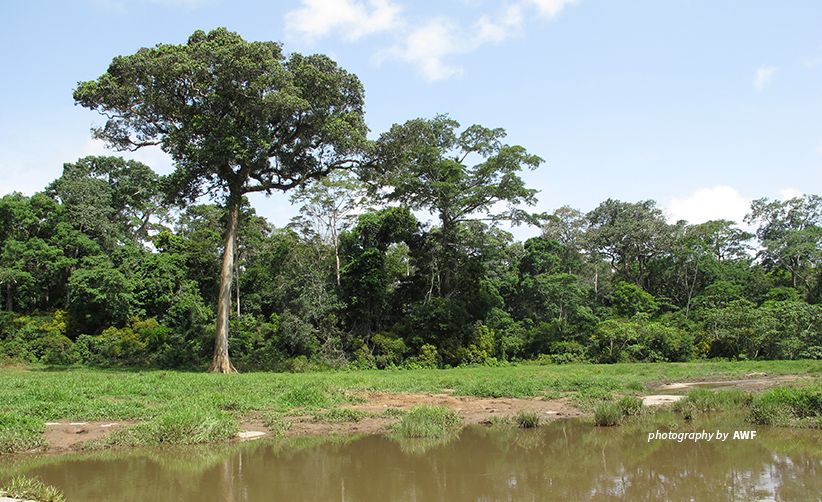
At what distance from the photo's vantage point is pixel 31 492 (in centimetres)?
551

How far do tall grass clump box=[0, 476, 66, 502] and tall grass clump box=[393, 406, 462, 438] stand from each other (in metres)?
5.32

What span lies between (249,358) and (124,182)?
20.6 m

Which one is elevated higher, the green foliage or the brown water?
the green foliage

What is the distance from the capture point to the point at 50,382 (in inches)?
540

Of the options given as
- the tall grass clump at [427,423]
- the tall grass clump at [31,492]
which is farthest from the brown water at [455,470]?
the tall grass clump at [427,423]

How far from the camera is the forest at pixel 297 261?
20953mm

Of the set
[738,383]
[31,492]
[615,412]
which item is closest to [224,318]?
[31,492]

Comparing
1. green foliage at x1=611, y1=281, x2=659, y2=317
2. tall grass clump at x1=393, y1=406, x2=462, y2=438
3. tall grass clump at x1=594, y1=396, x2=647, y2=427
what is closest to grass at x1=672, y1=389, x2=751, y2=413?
tall grass clump at x1=594, y1=396, x2=647, y2=427

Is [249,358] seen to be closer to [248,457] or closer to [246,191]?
[246,191]

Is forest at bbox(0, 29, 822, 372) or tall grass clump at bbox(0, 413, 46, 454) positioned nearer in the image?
tall grass clump at bbox(0, 413, 46, 454)

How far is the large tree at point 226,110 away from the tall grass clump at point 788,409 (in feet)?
57.1

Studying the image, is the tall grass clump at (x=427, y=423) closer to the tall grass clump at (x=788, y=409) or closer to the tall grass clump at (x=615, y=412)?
the tall grass clump at (x=615, y=412)

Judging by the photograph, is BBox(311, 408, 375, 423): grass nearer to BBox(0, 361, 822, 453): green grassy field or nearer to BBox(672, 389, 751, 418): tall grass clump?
BBox(0, 361, 822, 453): green grassy field

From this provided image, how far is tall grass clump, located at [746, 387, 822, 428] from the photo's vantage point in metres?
9.60
